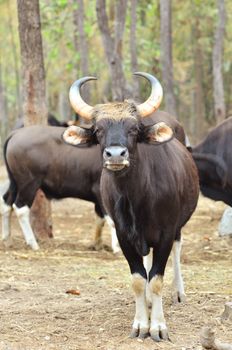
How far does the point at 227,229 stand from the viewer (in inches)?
493

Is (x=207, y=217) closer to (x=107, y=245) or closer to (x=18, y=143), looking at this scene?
(x=107, y=245)

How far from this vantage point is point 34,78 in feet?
40.2

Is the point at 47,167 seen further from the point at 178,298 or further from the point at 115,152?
the point at 115,152

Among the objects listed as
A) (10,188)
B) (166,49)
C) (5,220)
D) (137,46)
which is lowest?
(137,46)

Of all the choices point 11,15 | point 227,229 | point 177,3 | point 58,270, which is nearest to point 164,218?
point 58,270

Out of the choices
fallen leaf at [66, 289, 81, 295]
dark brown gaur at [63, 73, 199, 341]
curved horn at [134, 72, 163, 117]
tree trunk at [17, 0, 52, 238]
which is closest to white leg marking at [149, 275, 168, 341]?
dark brown gaur at [63, 73, 199, 341]

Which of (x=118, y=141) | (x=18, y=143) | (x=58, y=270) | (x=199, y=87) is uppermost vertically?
(x=118, y=141)

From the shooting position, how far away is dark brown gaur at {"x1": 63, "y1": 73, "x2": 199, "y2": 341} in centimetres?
606

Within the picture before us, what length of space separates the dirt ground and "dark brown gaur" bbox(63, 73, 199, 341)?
321mm

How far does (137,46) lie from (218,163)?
13432 mm

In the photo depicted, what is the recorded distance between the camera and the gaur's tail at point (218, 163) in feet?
35.3

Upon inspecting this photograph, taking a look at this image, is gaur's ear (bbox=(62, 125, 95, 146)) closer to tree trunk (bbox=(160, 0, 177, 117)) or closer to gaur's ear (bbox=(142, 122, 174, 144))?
gaur's ear (bbox=(142, 122, 174, 144))

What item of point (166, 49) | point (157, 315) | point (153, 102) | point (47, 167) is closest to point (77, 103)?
point (153, 102)

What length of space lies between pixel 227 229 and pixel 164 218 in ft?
21.0
